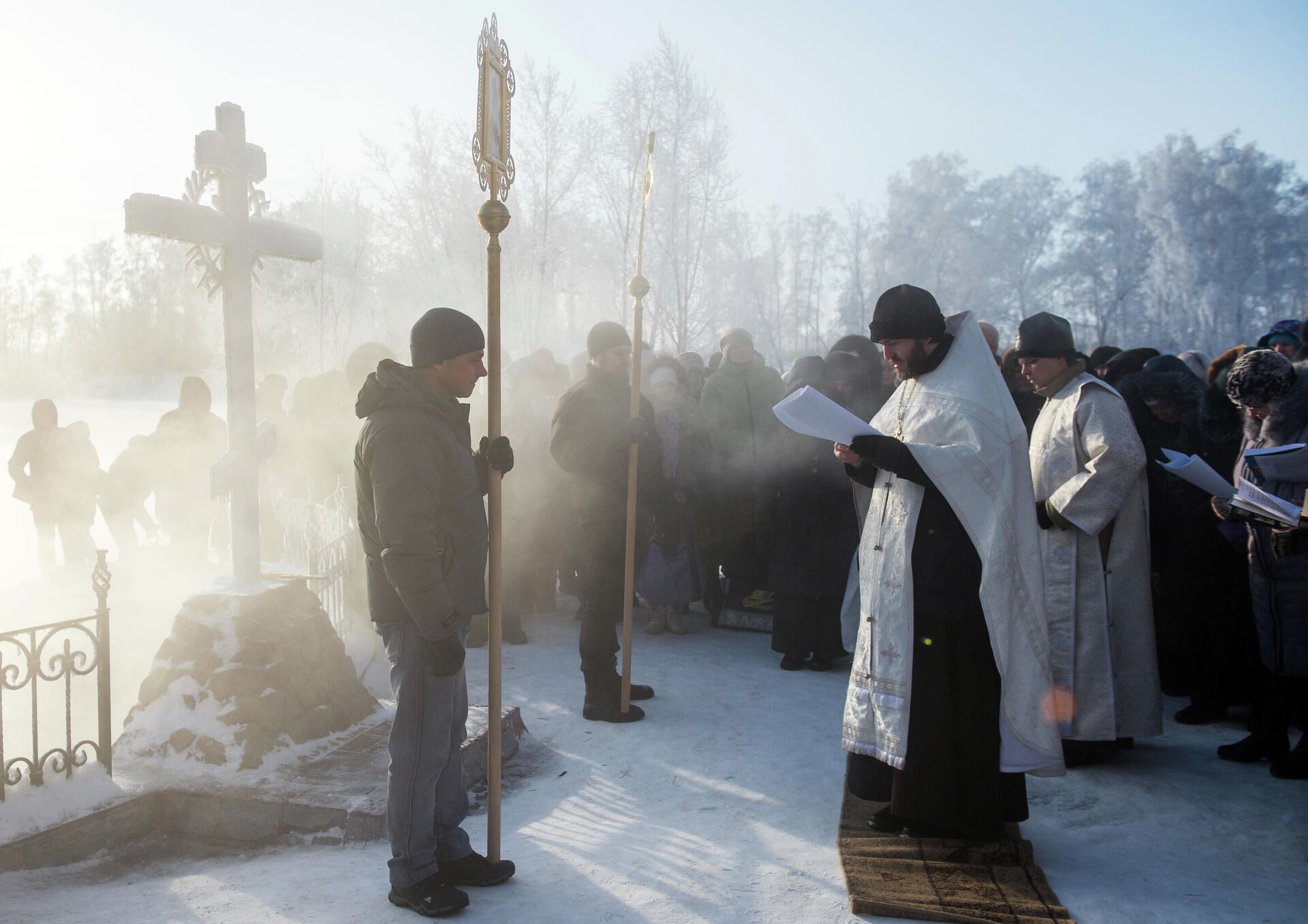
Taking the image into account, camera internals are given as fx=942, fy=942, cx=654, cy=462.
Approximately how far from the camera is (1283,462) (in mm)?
4191

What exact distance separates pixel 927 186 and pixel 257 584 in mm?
47229

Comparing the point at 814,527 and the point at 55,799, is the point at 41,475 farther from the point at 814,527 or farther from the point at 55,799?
the point at 814,527

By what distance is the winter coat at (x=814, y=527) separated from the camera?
652 centimetres

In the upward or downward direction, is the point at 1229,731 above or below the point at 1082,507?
below

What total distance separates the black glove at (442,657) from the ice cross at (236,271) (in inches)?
84.0

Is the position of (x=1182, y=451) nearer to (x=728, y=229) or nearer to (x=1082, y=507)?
(x=1082, y=507)

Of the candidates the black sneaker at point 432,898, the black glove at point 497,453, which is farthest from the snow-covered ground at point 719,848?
the black glove at point 497,453

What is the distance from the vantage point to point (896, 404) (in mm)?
3977

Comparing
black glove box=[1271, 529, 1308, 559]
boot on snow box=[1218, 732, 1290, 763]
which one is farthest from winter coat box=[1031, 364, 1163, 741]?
black glove box=[1271, 529, 1308, 559]

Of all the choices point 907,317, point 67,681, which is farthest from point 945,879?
point 67,681

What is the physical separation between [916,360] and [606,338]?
224 cm

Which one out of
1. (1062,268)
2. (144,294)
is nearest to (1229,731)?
(144,294)

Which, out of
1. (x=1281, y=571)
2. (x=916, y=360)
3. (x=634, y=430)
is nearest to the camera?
(x=916, y=360)

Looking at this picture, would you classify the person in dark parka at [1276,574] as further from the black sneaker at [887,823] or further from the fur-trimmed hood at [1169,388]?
the black sneaker at [887,823]
